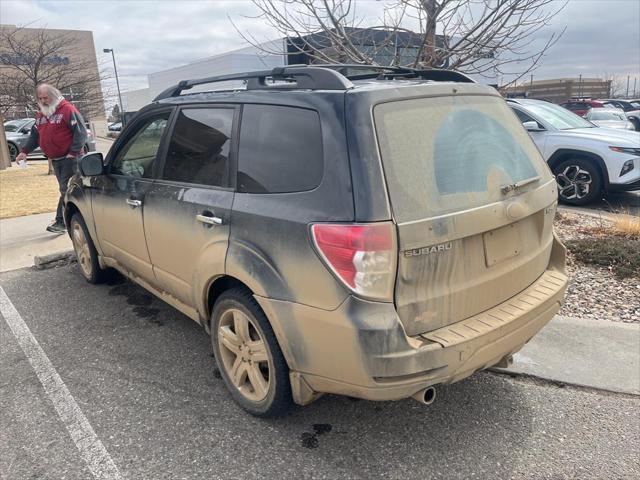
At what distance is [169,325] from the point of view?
403cm

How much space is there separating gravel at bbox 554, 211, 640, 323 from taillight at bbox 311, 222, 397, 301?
2.75 meters

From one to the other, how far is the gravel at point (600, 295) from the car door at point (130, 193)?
3.42 metres

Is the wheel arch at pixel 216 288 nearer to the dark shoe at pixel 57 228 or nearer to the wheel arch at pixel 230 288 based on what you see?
the wheel arch at pixel 230 288

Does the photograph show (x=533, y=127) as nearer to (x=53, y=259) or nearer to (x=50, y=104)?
(x=50, y=104)

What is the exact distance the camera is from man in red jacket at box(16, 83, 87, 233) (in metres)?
A: 6.30

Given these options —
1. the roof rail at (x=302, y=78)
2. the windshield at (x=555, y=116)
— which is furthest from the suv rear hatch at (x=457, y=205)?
the windshield at (x=555, y=116)

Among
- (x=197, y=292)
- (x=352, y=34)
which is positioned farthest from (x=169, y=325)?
(x=352, y=34)

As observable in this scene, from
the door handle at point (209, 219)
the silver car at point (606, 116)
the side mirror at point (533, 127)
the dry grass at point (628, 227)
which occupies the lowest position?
the dry grass at point (628, 227)

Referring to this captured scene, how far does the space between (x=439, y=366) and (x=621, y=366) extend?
6.14 feet

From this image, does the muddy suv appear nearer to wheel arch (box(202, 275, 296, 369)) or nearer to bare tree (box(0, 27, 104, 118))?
wheel arch (box(202, 275, 296, 369))

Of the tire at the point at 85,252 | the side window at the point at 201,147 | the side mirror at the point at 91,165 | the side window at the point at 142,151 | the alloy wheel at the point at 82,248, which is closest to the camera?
the side window at the point at 201,147

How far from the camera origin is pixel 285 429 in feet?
8.98

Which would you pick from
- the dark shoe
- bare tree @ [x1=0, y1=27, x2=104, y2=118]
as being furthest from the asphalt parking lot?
bare tree @ [x1=0, y1=27, x2=104, y2=118]

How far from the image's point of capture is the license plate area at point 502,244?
2.43m
